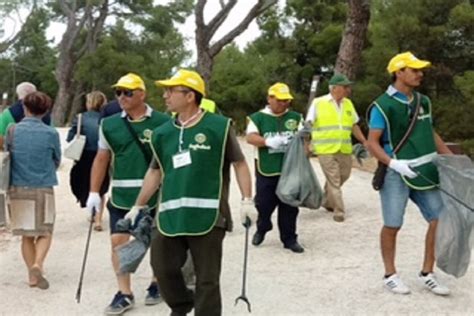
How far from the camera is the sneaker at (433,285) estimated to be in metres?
5.36

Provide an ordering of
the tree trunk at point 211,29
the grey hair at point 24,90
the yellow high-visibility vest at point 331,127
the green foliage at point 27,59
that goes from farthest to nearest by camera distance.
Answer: the green foliage at point 27,59 < the tree trunk at point 211,29 < the yellow high-visibility vest at point 331,127 < the grey hair at point 24,90

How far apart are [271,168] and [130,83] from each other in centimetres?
242

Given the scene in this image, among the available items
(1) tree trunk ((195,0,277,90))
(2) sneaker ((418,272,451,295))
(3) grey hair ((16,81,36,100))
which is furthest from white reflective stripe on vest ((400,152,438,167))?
(1) tree trunk ((195,0,277,90))

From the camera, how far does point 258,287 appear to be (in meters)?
5.72

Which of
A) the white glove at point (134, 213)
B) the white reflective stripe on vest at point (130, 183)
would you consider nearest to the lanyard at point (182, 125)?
the white glove at point (134, 213)

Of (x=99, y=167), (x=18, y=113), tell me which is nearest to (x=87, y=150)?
(x=18, y=113)

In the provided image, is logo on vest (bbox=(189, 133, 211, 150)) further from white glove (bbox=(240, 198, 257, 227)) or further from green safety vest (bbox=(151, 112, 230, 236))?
white glove (bbox=(240, 198, 257, 227))

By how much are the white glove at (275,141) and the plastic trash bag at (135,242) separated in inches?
94.7

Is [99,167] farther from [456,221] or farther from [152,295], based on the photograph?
[456,221]

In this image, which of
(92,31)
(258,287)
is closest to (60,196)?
(258,287)

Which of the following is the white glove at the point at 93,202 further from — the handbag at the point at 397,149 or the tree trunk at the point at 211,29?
the tree trunk at the point at 211,29

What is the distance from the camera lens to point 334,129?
8.09m

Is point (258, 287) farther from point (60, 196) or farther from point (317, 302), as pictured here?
point (60, 196)

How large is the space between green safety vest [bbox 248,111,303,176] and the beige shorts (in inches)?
87.7
